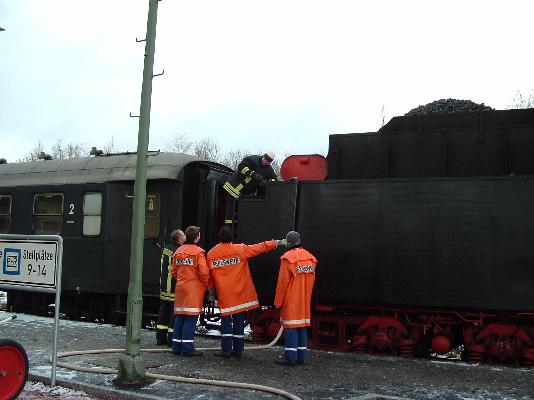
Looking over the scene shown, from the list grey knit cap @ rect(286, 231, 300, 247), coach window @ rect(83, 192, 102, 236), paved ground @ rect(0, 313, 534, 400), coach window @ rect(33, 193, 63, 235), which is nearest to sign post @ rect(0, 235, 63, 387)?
paved ground @ rect(0, 313, 534, 400)

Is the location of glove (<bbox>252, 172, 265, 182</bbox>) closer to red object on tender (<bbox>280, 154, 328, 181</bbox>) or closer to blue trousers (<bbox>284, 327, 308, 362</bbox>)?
red object on tender (<bbox>280, 154, 328, 181</bbox>)

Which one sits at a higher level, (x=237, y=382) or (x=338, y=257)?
(x=338, y=257)

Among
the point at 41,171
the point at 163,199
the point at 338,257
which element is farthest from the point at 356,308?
the point at 41,171

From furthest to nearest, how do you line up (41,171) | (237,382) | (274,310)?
(41,171)
(274,310)
(237,382)

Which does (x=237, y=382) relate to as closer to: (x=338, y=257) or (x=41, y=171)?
(x=338, y=257)

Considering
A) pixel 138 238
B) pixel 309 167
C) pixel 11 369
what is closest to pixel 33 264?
pixel 138 238

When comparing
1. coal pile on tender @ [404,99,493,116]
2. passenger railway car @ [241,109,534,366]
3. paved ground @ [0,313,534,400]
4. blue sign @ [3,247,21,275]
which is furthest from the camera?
coal pile on tender @ [404,99,493,116]

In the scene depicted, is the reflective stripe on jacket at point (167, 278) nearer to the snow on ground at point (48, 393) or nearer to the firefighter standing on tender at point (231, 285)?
the firefighter standing on tender at point (231, 285)

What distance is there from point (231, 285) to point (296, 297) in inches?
36.0

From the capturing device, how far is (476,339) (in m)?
8.27

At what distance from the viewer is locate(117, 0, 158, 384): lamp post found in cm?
643

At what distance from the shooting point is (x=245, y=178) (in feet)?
31.3

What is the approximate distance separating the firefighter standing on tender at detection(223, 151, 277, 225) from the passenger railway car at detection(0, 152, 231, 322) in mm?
1280

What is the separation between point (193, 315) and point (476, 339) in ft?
12.5
